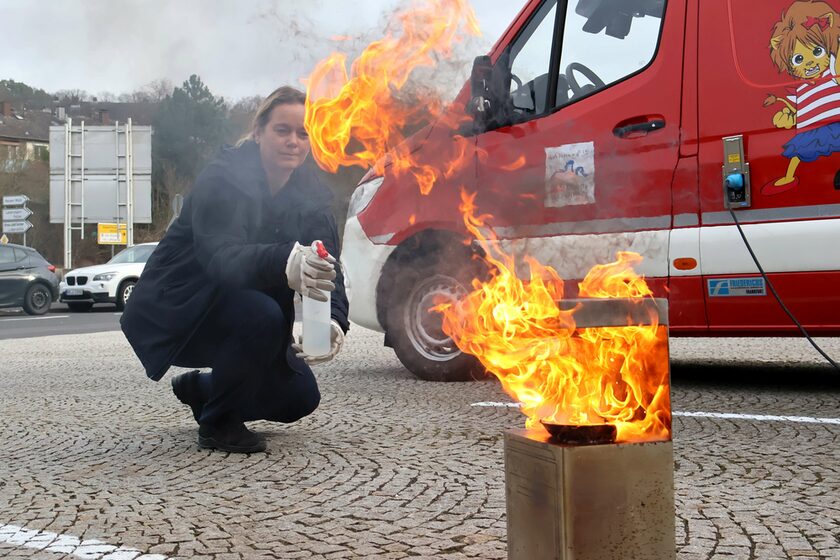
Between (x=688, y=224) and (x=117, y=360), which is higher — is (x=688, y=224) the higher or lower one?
the higher one

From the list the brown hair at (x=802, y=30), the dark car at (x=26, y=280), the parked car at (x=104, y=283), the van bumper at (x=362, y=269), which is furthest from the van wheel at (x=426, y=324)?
the dark car at (x=26, y=280)

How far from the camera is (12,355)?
10258 millimetres

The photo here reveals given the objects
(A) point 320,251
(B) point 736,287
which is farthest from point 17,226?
(A) point 320,251

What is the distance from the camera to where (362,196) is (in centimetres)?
674

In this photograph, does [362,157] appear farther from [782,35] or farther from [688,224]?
[782,35]

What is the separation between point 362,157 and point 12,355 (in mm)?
7785

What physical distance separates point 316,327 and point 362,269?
9.55 ft

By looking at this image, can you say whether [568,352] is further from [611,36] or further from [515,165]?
[611,36]

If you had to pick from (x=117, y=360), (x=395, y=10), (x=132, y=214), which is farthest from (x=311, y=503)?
(x=132, y=214)

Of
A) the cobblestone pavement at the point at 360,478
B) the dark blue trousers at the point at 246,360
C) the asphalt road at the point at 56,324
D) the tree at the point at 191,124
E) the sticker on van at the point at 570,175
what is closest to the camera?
the cobblestone pavement at the point at 360,478

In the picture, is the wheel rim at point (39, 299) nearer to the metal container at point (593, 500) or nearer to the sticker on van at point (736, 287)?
the sticker on van at point (736, 287)

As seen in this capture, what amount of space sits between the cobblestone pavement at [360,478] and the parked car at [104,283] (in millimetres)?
15617

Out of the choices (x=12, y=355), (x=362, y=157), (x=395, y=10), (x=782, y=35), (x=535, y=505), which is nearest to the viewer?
(x=535, y=505)

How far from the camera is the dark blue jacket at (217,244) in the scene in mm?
3883
